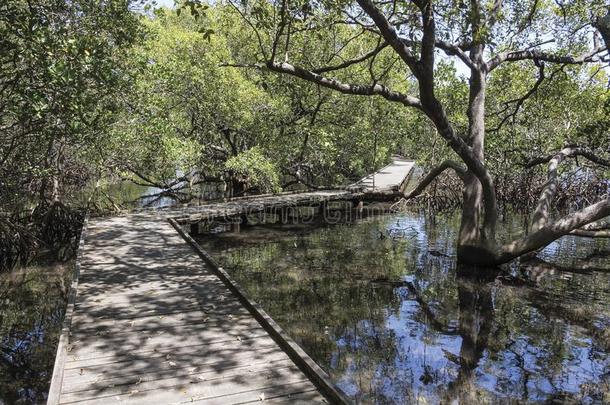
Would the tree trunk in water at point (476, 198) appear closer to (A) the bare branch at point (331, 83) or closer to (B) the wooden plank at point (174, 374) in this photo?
(A) the bare branch at point (331, 83)

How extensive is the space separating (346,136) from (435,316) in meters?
11.2

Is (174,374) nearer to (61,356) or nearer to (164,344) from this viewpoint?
(164,344)

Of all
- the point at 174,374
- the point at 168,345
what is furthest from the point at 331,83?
the point at 174,374

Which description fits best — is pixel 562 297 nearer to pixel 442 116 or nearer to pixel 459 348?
pixel 459 348

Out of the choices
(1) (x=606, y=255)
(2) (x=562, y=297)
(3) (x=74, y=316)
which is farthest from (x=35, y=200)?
(1) (x=606, y=255)

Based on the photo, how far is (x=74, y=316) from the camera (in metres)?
5.38

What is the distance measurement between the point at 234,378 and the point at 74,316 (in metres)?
2.35

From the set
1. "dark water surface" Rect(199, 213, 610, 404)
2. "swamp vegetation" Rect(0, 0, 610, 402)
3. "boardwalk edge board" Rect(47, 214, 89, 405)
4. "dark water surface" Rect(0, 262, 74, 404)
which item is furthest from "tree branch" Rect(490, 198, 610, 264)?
"dark water surface" Rect(0, 262, 74, 404)

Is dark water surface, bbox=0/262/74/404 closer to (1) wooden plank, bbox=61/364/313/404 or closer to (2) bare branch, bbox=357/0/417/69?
(1) wooden plank, bbox=61/364/313/404

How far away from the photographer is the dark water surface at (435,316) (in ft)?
18.7

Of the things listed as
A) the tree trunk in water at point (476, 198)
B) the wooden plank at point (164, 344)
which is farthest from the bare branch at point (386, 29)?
the wooden plank at point (164, 344)

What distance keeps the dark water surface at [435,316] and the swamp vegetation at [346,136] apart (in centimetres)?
6

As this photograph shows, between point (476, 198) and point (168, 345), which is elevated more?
point (476, 198)

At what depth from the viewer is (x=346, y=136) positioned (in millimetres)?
18234
